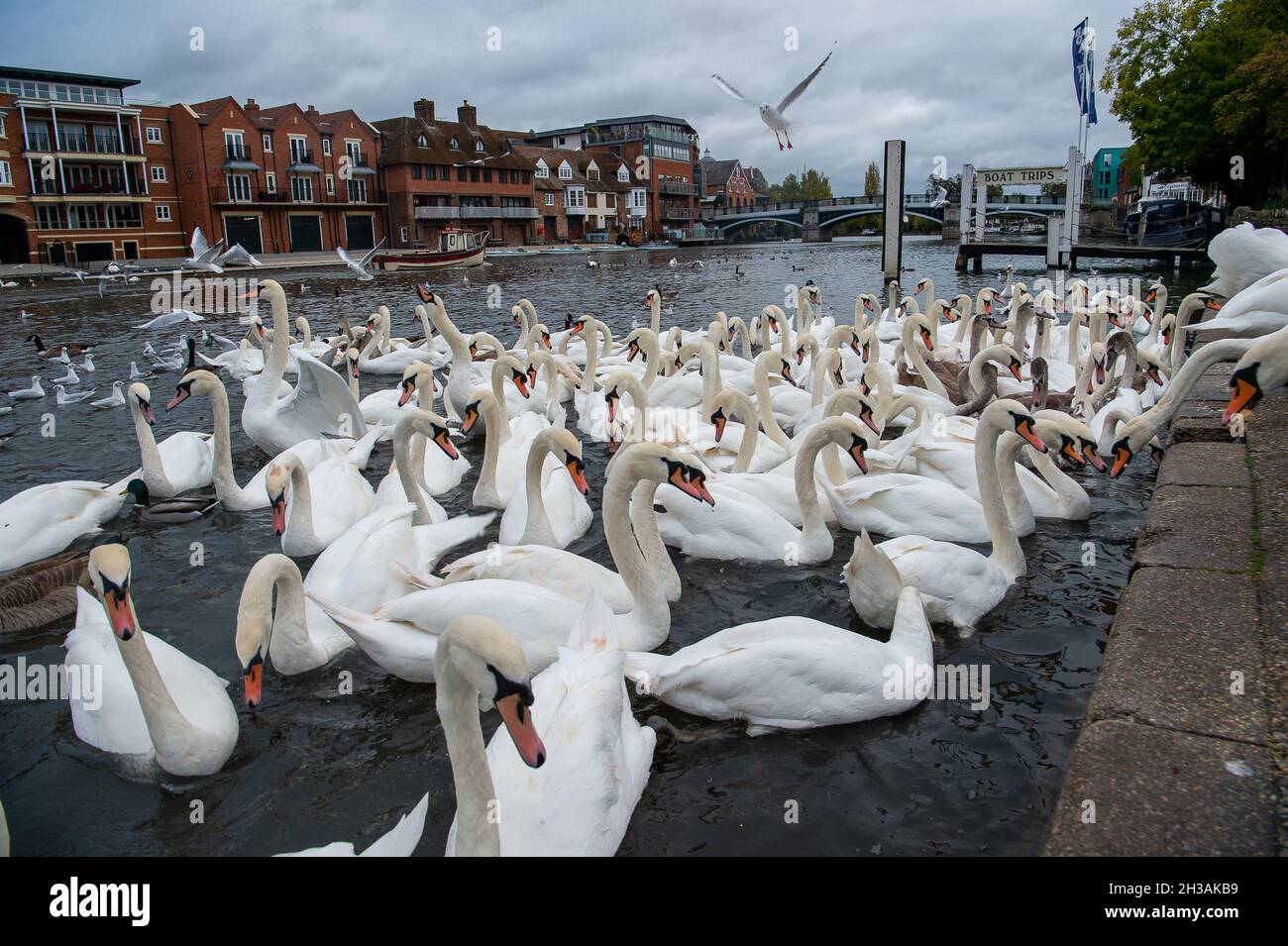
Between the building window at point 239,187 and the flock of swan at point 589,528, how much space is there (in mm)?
57415

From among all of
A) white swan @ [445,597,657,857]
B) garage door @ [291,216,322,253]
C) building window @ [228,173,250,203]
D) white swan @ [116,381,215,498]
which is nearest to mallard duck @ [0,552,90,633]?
white swan @ [116,381,215,498]

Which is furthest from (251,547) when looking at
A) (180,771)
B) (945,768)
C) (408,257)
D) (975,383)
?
(408,257)

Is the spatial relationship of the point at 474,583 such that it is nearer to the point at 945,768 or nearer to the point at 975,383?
the point at 945,768

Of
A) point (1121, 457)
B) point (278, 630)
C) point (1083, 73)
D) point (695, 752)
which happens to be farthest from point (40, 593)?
point (1083, 73)

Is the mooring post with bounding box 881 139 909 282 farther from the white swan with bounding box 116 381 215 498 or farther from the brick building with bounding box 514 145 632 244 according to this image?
the brick building with bounding box 514 145 632 244

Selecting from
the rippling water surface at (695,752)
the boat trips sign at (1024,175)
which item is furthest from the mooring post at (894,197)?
the rippling water surface at (695,752)

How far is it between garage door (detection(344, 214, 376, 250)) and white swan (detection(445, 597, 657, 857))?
237 ft

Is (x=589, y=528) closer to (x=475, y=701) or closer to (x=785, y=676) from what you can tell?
(x=785, y=676)

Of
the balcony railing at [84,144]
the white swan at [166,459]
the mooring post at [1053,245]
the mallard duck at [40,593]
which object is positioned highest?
the balcony railing at [84,144]

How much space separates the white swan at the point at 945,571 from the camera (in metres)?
5.06

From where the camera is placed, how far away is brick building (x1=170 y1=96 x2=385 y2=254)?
60.2m

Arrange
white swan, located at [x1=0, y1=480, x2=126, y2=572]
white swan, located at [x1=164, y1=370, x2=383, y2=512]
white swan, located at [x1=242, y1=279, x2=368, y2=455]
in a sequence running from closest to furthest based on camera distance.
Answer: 1. white swan, located at [x1=0, y1=480, x2=126, y2=572]
2. white swan, located at [x1=164, y1=370, x2=383, y2=512]
3. white swan, located at [x1=242, y1=279, x2=368, y2=455]

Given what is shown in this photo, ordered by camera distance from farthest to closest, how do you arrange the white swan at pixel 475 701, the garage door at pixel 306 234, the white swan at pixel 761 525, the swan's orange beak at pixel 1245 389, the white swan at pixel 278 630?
the garage door at pixel 306 234
the white swan at pixel 761 525
the swan's orange beak at pixel 1245 389
the white swan at pixel 278 630
the white swan at pixel 475 701

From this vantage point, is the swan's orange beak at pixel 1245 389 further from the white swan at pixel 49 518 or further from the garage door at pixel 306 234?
the garage door at pixel 306 234
